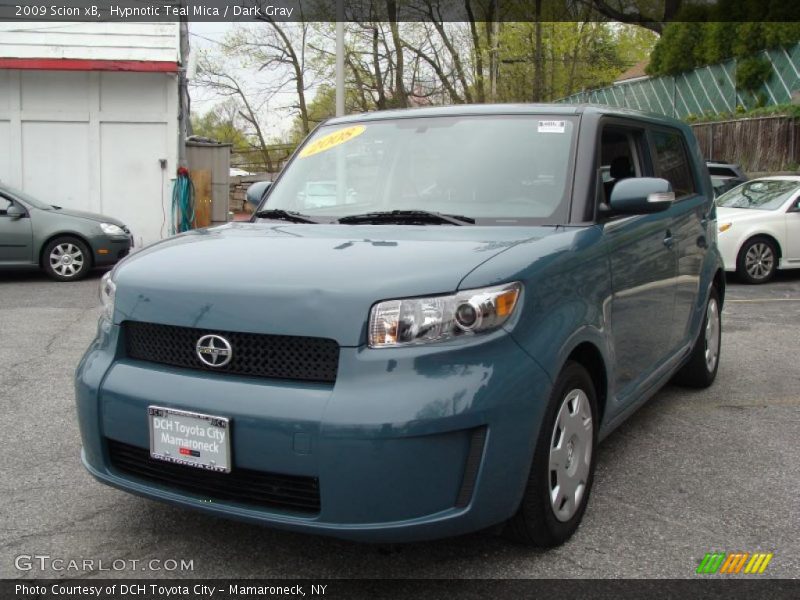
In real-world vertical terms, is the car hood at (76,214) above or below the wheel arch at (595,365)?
above

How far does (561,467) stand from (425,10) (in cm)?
3194

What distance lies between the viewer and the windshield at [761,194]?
1142 centimetres

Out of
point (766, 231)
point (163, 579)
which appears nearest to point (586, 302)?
point (163, 579)

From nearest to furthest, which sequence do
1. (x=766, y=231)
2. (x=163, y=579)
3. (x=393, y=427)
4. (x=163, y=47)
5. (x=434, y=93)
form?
(x=393, y=427) → (x=163, y=579) → (x=766, y=231) → (x=163, y=47) → (x=434, y=93)

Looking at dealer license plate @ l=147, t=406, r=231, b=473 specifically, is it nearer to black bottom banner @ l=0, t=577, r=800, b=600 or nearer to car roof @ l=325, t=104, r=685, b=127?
black bottom banner @ l=0, t=577, r=800, b=600

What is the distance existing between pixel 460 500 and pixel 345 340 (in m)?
0.63

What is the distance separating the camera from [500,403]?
2650mm

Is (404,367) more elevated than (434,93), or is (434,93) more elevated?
(434,93)

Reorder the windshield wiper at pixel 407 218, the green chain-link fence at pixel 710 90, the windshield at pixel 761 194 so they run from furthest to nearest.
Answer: the green chain-link fence at pixel 710 90, the windshield at pixel 761 194, the windshield wiper at pixel 407 218

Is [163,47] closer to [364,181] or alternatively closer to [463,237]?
[364,181]

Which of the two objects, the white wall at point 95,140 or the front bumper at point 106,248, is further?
the white wall at point 95,140

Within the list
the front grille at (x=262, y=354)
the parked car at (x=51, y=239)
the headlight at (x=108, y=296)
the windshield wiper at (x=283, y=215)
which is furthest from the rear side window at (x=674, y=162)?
the parked car at (x=51, y=239)

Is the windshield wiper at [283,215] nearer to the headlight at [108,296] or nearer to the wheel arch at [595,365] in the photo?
the headlight at [108,296]

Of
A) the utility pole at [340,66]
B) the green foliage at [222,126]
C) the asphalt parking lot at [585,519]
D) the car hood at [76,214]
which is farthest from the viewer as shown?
the green foliage at [222,126]
